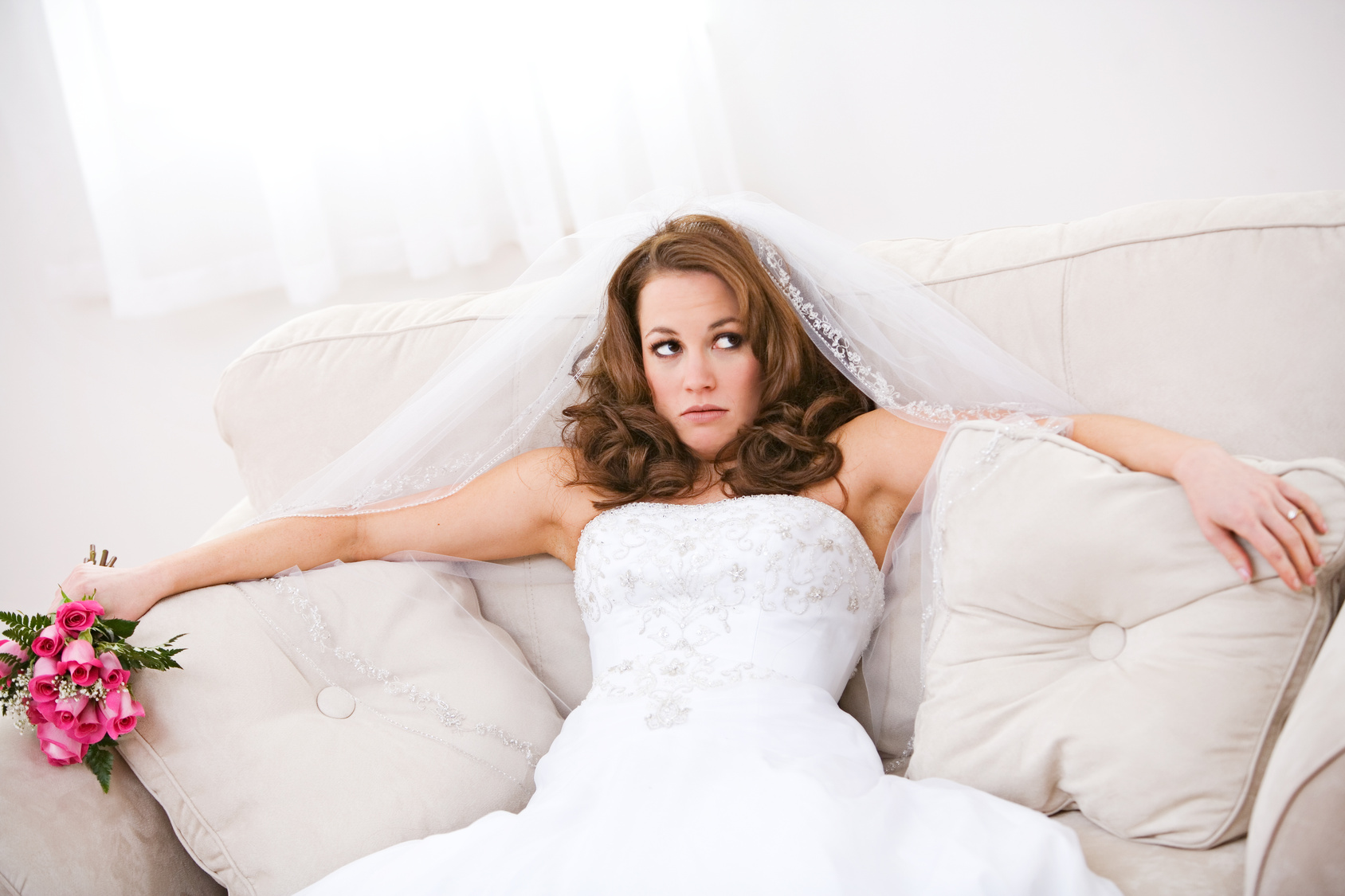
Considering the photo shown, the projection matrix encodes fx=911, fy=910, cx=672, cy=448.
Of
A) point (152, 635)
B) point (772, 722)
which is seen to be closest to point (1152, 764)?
point (772, 722)

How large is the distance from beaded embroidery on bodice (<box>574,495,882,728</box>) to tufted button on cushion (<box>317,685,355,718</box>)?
1.40 ft

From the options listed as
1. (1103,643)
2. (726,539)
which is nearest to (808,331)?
(726,539)

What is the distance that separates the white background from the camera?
210cm

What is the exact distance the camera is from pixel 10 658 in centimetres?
137

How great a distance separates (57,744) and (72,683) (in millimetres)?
90

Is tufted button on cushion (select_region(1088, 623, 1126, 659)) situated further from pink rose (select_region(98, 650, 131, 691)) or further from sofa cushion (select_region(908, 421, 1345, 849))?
pink rose (select_region(98, 650, 131, 691))

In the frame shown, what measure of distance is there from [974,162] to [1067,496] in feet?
4.50

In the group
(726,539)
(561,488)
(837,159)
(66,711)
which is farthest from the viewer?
(837,159)

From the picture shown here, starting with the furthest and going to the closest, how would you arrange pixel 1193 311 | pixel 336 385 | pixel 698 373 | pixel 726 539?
pixel 336 385, pixel 698 373, pixel 726 539, pixel 1193 311

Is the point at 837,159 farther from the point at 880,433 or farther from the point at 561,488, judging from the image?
the point at 561,488

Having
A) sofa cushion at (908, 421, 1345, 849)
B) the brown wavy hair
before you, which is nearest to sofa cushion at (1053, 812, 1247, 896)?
sofa cushion at (908, 421, 1345, 849)

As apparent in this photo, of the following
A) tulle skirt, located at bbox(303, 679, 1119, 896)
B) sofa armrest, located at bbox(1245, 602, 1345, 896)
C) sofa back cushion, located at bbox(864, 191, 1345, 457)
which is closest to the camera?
sofa armrest, located at bbox(1245, 602, 1345, 896)

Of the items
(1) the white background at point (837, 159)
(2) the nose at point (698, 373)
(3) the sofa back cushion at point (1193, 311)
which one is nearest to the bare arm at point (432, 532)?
(2) the nose at point (698, 373)

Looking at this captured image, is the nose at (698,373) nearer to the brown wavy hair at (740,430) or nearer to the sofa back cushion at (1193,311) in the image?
the brown wavy hair at (740,430)
